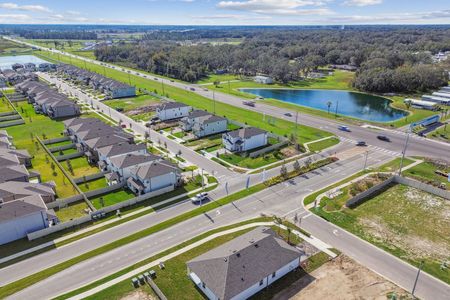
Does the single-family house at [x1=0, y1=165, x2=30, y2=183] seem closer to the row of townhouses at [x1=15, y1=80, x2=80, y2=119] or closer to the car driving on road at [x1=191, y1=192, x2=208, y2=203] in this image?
the car driving on road at [x1=191, y1=192, x2=208, y2=203]

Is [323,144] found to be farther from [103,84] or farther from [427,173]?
[103,84]

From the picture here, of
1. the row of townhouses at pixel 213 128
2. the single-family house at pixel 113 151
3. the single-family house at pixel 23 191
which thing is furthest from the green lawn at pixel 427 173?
the single-family house at pixel 23 191

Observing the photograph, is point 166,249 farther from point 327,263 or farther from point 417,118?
point 417,118

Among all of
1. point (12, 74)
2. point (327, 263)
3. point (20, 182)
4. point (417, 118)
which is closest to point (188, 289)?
Answer: point (327, 263)

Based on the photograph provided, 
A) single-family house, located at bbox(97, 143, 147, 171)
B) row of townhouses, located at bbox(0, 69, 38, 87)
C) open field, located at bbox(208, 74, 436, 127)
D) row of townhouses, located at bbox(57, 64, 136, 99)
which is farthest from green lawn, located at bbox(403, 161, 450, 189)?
row of townhouses, located at bbox(0, 69, 38, 87)

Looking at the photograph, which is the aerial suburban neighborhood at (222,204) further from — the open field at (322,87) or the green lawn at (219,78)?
the green lawn at (219,78)

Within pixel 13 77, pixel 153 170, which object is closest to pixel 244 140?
pixel 153 170
